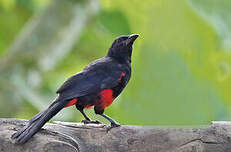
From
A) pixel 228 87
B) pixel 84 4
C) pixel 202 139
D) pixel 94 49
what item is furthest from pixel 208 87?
pixel 94 49

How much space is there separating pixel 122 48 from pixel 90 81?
655 millimetres

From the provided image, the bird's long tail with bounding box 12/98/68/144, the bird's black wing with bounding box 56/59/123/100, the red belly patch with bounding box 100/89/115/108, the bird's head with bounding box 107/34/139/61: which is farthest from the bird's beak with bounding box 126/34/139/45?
the bird's long tail with bounding box 12/98/68/144

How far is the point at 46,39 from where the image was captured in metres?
5.56

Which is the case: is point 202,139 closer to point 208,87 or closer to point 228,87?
point 228,87

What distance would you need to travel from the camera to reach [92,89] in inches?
103

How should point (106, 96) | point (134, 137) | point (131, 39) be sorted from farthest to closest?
point (131, 39) → point (106, 96) → point (134, 137)

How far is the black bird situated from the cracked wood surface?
0.33ft

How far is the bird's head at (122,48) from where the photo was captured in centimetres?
315

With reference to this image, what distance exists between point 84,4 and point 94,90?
3621 millimetres

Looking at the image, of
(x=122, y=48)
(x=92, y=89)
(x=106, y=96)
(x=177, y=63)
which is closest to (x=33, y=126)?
(x=92, y=89)

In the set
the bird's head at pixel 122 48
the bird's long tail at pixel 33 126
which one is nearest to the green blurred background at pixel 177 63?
the bird's head at pixel 122 48

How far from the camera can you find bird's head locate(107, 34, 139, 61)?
3154 mm

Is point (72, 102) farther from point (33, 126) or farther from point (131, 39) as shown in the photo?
point (131, 39)

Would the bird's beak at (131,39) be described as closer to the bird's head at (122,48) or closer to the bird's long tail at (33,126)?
the bird's head at (122,48)
